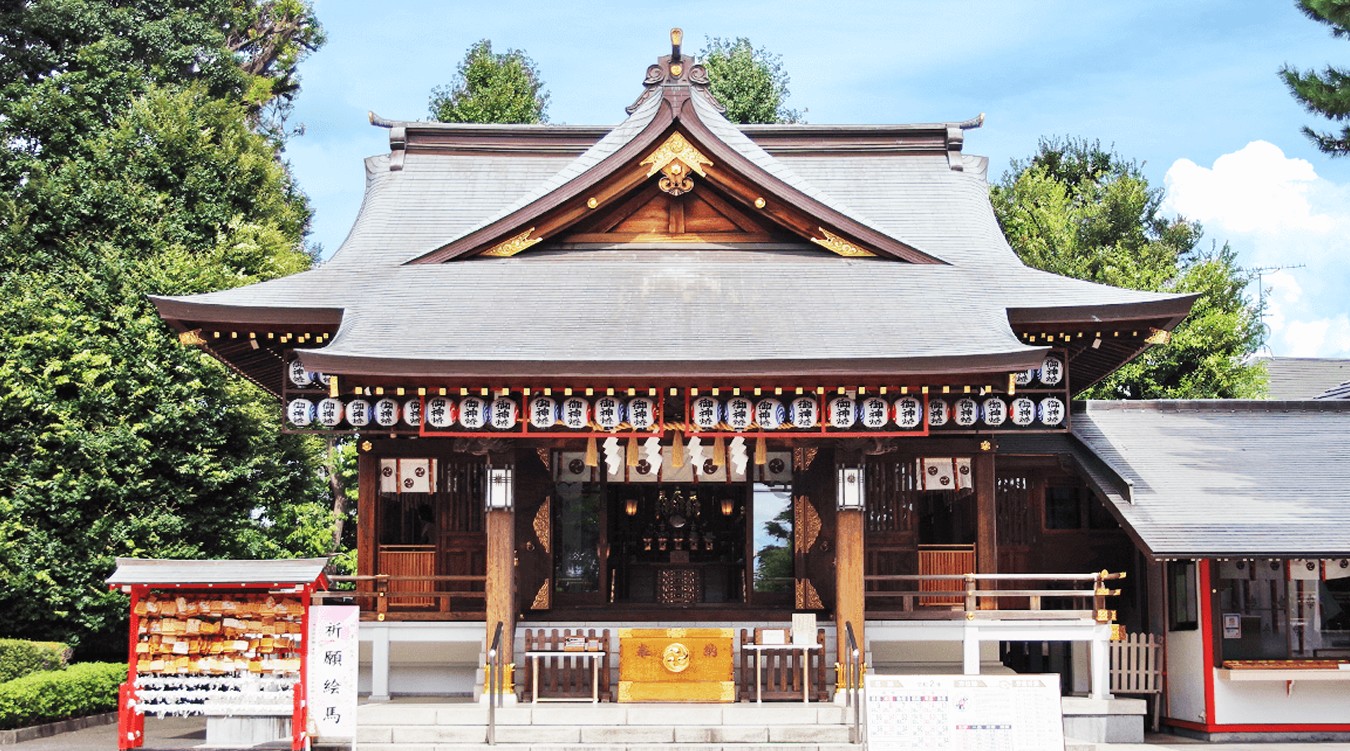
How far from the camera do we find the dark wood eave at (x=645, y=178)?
20.5 m

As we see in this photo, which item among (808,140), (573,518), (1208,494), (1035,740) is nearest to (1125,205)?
(808,140)

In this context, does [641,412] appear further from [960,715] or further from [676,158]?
[960,715]

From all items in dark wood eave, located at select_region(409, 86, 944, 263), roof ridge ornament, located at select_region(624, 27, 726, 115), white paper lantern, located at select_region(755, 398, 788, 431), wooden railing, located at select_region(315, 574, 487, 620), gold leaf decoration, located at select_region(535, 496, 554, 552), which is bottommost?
wooden railing, located at select_region(315, 574, 487, 620)

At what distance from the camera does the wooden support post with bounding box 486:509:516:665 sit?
18156 millimetres

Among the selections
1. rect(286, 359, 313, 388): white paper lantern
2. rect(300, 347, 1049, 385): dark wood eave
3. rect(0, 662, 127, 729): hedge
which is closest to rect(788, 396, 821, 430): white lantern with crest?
rect(300, 347, 1049, 385): dark wood eave

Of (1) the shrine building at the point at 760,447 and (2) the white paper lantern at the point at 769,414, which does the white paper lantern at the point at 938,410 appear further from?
(2) the white paper lantern at the point at 769,414

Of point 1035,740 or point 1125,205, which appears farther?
point 1125,205

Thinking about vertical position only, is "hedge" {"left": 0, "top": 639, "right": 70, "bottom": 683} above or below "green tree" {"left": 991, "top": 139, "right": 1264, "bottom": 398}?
below

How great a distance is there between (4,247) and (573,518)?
1446 centimetres

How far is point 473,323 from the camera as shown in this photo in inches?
758

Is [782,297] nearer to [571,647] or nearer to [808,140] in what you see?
[571,647]

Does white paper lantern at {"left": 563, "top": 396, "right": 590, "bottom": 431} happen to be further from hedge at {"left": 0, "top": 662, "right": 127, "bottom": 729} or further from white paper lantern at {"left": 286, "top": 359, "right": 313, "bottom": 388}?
hedge at {"left": 0, "top": 662, "right": 127, "bottom": 729}

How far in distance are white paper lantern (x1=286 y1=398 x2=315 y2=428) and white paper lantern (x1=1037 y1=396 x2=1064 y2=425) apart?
10466mm

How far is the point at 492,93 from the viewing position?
48.1 meters
